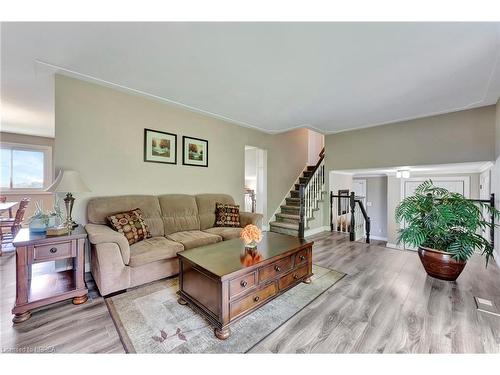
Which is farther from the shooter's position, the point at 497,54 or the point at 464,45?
the point at 497,54

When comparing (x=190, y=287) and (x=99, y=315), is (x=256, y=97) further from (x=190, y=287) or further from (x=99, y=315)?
(x=99, y=315)

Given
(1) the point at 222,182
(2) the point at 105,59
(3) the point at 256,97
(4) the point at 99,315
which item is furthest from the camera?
(1) the point at 222,182

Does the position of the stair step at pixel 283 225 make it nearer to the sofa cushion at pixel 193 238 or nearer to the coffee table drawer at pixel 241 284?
the sofa cushion at pixel 193 238

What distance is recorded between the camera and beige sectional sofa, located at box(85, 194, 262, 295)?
2119 millimetres

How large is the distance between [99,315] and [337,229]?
16.7ft

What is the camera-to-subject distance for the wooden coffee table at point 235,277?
163 centimetres

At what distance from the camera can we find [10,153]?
5.36 meters

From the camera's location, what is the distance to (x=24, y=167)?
5562 millimetres

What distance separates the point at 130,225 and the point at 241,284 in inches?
65.0

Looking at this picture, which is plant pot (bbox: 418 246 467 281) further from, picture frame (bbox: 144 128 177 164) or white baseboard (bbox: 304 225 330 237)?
picture frame (bbox: 144 128 177 164)
